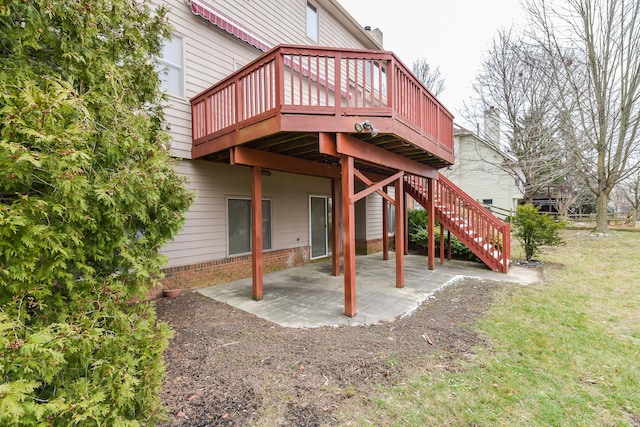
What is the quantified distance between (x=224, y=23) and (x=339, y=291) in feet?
20.1

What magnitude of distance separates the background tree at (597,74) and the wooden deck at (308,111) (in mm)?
10148

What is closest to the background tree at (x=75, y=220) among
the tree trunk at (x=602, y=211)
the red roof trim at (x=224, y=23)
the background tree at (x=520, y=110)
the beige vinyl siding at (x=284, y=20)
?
the red roof trim at (x=224, y=23)

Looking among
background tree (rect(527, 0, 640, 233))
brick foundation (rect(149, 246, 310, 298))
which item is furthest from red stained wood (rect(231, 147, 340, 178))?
background tree (rect(527, 0, 640, 233))

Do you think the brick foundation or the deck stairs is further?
the deck stairs

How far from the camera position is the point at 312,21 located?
8969mm

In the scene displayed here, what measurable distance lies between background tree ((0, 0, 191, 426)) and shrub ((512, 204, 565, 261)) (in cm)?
866

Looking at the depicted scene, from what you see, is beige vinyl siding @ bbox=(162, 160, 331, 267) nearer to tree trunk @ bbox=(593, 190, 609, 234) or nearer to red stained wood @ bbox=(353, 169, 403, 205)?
red stained wood @ bbox=(353, 169, 403, 205)

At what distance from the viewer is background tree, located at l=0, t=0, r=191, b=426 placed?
1462 millimetres

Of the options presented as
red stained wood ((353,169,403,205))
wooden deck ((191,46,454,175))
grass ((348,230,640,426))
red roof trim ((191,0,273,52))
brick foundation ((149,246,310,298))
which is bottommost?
grass ((348,230,640,426))

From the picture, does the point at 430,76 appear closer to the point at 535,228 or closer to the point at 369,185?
the point at 535,228

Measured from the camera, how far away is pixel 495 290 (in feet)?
18.5

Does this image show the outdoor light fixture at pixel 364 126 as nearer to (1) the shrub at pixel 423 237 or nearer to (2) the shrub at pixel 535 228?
(2) the shrub at pixel 535 228

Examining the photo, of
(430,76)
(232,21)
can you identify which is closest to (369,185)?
(232,21)

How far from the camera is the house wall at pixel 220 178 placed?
5777 millimetres
